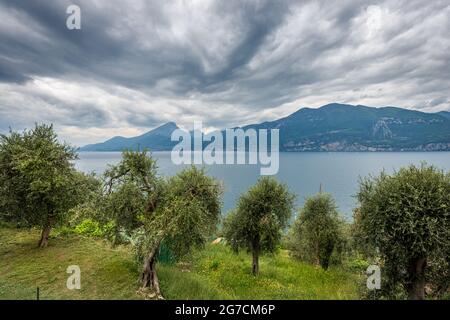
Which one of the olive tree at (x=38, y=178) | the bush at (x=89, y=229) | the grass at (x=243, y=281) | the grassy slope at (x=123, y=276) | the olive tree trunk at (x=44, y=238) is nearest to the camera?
the grassy slope at (x=123, y=276)

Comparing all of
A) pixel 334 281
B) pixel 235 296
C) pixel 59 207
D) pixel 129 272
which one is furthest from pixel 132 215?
pixel 334 281

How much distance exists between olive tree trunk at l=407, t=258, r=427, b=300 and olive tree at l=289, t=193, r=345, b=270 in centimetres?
1360

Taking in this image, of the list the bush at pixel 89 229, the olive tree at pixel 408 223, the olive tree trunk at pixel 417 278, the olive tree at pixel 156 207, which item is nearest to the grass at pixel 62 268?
the bush at pixel 89 229

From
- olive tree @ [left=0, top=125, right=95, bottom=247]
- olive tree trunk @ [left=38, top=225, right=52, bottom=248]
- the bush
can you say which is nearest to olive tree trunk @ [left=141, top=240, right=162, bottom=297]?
olive tree @ [left=0, top=125, right=95, bottom=247]

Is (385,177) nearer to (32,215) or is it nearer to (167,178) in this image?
(167,178)

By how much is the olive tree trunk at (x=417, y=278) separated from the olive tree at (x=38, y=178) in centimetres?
2830

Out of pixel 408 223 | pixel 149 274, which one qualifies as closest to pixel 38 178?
pixel 149 274

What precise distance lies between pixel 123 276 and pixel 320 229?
22539 mm

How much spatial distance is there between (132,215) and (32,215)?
13.0m

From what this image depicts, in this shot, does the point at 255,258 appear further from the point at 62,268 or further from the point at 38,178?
the point at 38,178

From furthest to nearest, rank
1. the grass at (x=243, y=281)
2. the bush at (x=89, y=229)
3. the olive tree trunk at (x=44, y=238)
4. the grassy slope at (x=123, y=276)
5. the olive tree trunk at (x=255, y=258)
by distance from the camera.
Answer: the bush at (x=89, y=229)
the olive tree trunk at (x=44, y=238)
the olive tree trunk at (x=255, y=258)
the grass at (x=243, y=281)
the grassy slope at (x=123, y=276)

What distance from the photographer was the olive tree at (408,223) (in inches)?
600

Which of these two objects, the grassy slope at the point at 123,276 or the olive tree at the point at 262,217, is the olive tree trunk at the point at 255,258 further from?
the grassy slope at the point at 123,276

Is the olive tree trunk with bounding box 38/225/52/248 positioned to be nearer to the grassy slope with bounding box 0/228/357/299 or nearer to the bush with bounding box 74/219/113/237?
the grassy slope with bounding box 0/228/357/299
